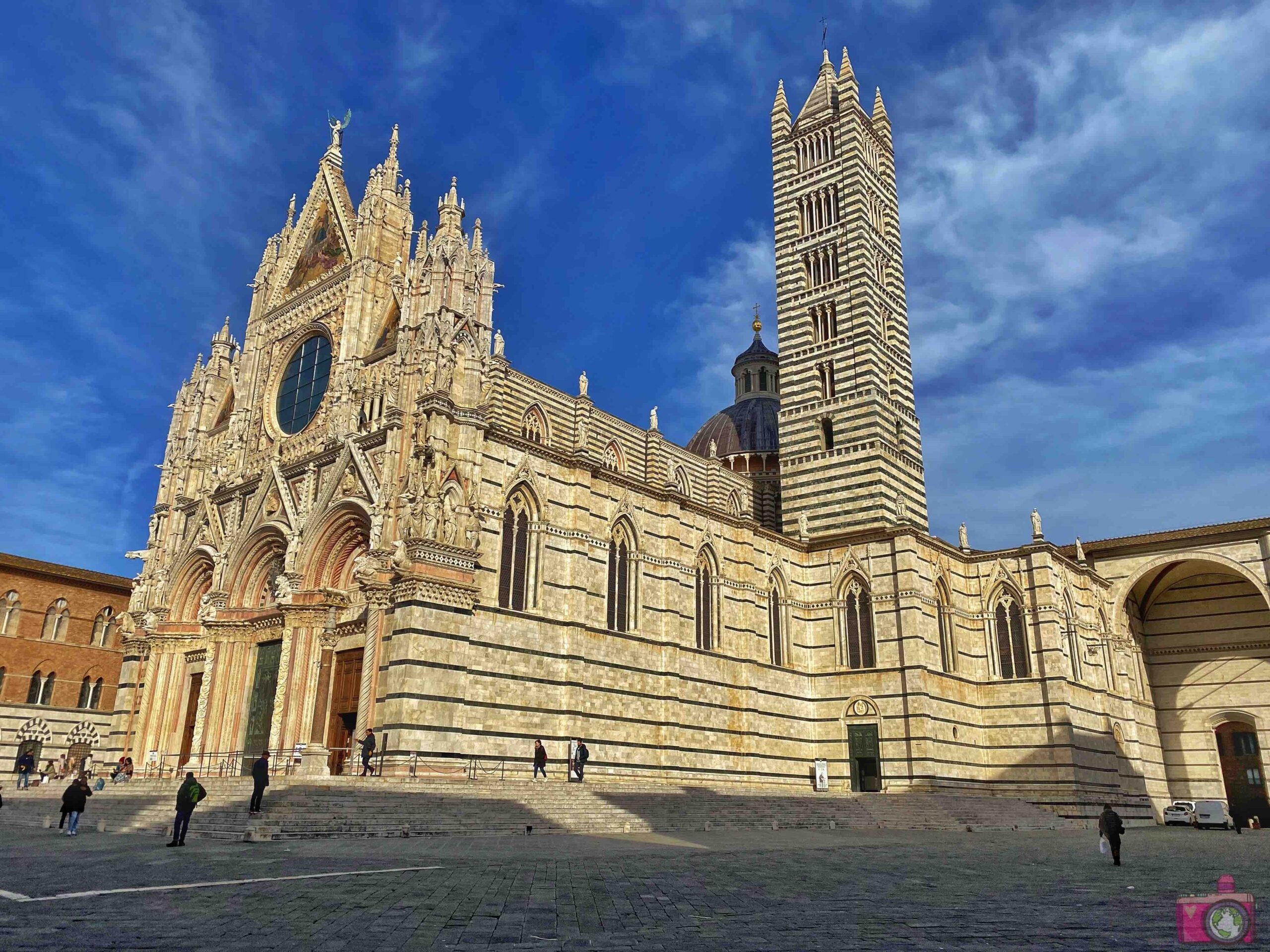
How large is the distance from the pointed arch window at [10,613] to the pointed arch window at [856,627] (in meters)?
30.9

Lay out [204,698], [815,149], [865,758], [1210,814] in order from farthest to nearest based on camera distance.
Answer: [815,149], [865,758], [1210,814], [204,698]

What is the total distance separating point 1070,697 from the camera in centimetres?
3478

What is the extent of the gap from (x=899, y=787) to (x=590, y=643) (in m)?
12.5

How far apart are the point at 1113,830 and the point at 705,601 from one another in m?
18.7

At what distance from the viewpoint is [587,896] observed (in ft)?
33.0

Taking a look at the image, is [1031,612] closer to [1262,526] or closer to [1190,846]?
[1262,526]

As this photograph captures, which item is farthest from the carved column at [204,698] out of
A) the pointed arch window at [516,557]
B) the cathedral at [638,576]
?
the pointed arch window at [516,557]

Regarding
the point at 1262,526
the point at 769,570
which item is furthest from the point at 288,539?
the point at 1262,526

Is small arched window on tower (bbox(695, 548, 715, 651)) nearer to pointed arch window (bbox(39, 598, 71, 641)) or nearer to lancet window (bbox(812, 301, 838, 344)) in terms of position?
lancet window (bbox(812, 301, 838, 344))

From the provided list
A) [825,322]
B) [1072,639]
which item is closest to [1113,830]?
[1072,639]

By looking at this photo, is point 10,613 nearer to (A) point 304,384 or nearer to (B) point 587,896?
(A) point 304,384

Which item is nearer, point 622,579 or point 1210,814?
point 622,579

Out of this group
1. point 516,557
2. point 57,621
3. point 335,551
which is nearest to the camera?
point 516,557

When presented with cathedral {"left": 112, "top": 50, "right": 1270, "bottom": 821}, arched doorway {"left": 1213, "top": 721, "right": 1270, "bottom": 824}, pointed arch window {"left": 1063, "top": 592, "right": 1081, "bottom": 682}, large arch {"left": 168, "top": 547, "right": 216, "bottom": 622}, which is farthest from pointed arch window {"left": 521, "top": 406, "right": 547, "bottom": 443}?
arched doorway {"left": 1213, "top": 721, "right": 1270, "bottom": 824}
